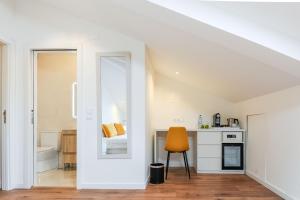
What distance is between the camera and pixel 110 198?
147 inches

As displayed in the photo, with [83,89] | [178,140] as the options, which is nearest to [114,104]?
[83,89]

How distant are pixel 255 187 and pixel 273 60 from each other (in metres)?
2.12

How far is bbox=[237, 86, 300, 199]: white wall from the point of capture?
328cm

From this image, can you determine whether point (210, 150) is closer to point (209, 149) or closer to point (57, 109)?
point (209, 149)

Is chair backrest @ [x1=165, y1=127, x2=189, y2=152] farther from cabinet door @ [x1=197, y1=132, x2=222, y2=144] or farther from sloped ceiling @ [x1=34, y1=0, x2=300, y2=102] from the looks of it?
sloped ceiling @ [x1=34, y1=0, x2=300, y2=102]

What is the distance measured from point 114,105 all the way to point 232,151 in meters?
2.28

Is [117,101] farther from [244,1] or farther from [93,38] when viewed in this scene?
[244,1]

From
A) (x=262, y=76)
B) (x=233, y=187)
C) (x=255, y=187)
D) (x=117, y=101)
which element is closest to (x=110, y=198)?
(x=117, y=101)

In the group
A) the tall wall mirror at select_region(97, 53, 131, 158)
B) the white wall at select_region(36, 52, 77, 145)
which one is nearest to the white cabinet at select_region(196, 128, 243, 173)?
the tall wall mirror at select_region(97, 53, 131, 158)

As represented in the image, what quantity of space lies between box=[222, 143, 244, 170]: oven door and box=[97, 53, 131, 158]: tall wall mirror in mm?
1885

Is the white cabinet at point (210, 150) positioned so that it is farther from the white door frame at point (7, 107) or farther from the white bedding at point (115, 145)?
the white door frame at point (7, 107)

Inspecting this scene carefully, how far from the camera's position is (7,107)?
4.16 meters

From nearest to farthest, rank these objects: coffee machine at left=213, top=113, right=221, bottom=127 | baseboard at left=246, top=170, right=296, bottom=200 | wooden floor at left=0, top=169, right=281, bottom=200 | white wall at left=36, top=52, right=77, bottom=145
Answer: baseboard at left=246, top=170, right=296, bottom=200 → wooden floor at left=0, top=169, right=281, bottom=200 → coffee machine at left=213, top=113, right=221, bottom=127 → white wall at left=36, top=52, right=77, bottom=145

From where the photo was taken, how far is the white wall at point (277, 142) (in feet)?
10.8
